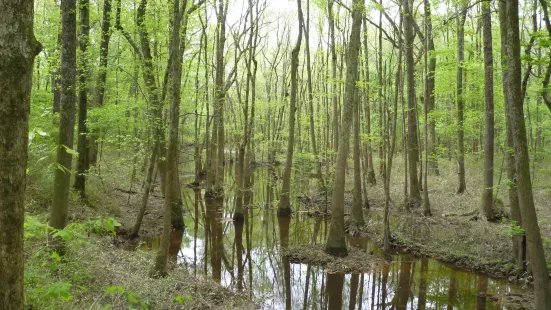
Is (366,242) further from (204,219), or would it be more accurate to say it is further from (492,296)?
(204,219)

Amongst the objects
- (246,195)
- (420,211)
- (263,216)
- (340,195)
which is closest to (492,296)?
(340,195)

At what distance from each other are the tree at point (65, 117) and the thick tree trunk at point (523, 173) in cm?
738

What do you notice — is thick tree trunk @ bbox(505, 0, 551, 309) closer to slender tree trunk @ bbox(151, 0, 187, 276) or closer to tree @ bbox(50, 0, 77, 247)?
slender tree trunk @ bbox(151, 0, 187, 276)

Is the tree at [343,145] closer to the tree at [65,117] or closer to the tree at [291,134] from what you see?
the tree at [291,134]

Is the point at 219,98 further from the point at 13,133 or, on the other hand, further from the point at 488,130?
the point at 13,133

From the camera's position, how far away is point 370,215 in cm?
1617

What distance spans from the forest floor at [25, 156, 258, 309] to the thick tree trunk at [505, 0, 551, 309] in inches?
201

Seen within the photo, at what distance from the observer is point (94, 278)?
6.45 metres

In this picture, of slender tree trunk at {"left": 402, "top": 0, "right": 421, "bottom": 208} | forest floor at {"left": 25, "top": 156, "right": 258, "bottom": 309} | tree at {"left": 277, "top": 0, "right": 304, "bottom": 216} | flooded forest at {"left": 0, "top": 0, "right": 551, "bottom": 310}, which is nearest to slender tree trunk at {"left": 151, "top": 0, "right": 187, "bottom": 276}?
flooded forest at {"left": 0, "top": 0, "right": 551, "bottom": 310}

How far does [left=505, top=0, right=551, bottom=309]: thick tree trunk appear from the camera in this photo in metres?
6.02

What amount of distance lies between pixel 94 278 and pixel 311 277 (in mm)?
5483

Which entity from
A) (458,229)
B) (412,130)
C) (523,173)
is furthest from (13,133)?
(412,130)

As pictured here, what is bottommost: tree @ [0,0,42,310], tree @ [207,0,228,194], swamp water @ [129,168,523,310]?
swamp water @ [129,168,523,310]

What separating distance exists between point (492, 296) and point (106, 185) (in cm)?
1307
